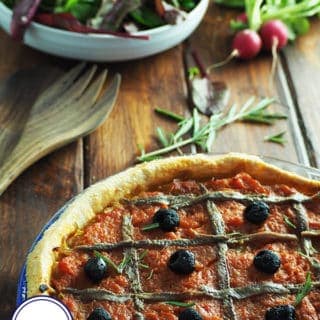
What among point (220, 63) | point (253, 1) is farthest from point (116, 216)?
point (253, 1)

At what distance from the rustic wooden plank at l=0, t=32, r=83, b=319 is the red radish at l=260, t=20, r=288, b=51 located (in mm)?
1328

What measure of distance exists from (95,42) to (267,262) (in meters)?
1.67

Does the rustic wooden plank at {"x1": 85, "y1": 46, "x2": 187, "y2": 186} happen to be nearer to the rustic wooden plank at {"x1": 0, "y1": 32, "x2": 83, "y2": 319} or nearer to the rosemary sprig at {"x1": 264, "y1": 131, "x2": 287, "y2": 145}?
Answer: the rustic wooden plank at {"x1": 0, "y1": 32, "x2": 83, "y2": 319}

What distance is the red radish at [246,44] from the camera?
13.8ft

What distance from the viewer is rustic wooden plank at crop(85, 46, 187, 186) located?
3.63 m

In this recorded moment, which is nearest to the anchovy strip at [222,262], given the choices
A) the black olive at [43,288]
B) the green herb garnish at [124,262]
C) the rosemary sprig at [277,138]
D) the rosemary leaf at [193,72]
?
the green herb garnish at [124,262]

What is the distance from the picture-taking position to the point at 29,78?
155 inches

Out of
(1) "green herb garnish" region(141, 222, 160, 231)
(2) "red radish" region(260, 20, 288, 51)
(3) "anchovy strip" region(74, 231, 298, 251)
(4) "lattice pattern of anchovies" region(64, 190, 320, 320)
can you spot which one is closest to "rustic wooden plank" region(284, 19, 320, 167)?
(2) "red radish" region(260, 20, 288, 51)

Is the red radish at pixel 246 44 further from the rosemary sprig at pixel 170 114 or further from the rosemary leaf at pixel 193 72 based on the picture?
the rosemary sprig at pixel 170 114

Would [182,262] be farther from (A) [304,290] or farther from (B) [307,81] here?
(B) [307,81]

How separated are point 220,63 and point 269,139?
0.67 meters

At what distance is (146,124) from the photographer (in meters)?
3.83

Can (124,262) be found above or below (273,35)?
below

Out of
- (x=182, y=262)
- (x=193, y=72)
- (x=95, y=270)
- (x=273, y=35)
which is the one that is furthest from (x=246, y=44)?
(x=95, y=270)
